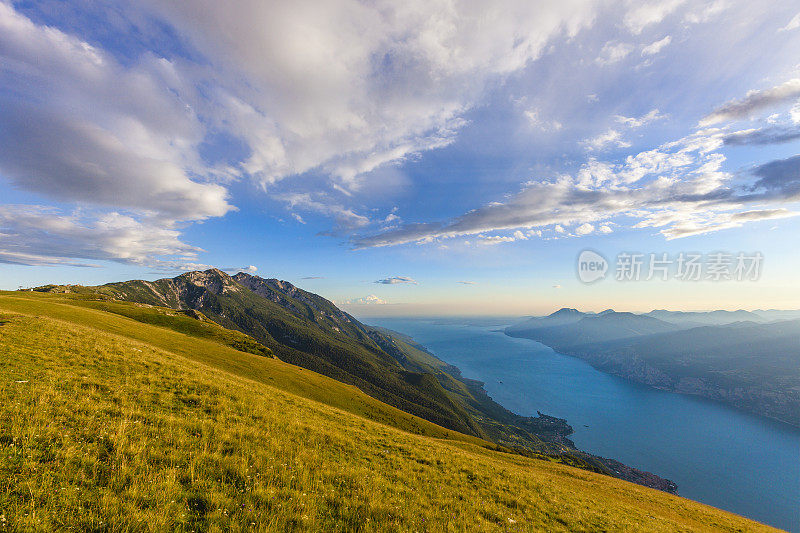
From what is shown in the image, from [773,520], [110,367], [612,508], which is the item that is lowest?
[773,520]

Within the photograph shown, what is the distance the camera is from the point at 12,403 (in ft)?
27.6

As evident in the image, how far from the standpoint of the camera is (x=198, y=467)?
7430 millimetres

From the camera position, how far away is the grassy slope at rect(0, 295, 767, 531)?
5488 millimetres

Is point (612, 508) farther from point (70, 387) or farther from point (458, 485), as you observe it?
point (70, 387)

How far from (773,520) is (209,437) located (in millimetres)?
262344

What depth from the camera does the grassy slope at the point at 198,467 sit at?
549 cm

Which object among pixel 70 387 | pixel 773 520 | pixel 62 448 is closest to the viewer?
pixel 62 448

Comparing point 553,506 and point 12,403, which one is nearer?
point 12,403

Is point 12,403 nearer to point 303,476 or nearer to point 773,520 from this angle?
point 303,476

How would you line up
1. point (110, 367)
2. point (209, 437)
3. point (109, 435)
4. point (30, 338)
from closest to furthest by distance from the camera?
1. point (109, 435)
2. point (209, 437)
3. point (110, 367)
4. point (30, 338)

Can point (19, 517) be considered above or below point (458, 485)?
above

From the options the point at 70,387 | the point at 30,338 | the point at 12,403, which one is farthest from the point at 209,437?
the point at 30,338

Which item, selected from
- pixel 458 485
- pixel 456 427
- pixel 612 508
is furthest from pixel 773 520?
pixel 458 485

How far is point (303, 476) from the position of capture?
850 cm
